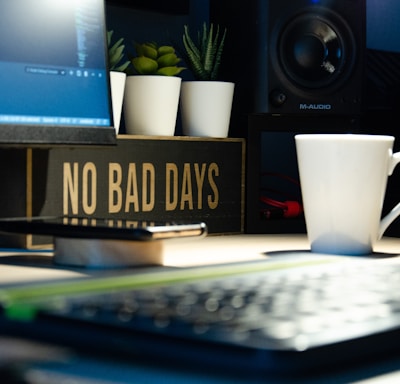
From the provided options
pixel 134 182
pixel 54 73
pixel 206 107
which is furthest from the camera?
pixel 206 107

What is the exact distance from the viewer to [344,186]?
1082 millimetres

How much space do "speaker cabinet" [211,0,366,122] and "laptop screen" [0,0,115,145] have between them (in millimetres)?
357

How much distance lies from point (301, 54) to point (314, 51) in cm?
2

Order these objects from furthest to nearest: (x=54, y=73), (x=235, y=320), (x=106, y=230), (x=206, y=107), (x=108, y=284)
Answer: (x=206, y=107) → (x=54, y=73) → (x=106, y=230) → (x=108, y=284) → (x=235, y=320)

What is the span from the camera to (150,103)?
1288 millimetres

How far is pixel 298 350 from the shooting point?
48cm

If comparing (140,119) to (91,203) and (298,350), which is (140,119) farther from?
(298,350)

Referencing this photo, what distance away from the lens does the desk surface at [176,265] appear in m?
0.48

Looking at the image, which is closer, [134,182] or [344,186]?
[344,186]

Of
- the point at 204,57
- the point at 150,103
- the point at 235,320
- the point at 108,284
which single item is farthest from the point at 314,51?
the point at 235,320

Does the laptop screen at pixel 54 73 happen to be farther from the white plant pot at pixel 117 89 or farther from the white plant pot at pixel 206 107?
the white plant pot at pixel 206 107

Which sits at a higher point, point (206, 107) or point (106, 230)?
point (206, 107)

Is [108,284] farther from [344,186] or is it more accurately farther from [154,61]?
[154,61]

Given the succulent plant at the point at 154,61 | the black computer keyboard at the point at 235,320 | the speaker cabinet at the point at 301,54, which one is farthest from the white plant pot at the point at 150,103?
the black computer keyboard at the point at 235,320
